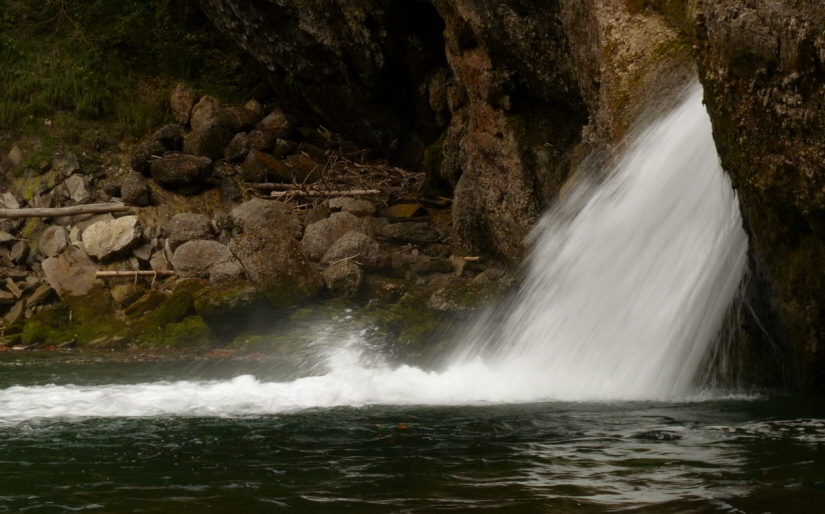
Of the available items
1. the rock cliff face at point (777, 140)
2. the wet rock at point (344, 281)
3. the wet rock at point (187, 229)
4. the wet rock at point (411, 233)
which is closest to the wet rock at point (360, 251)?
the wet rock at point (344, 281)

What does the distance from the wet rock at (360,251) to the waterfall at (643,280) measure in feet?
17.0

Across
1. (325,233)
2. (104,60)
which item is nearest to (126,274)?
(325,233)

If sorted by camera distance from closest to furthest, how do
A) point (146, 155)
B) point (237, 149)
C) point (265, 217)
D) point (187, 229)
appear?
point (187, 229)
point (265, 217)
point (146, 155)
point (237, 149)

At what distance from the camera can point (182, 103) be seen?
20625mm

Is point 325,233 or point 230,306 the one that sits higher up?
point 325,233

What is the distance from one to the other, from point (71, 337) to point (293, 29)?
305 inches

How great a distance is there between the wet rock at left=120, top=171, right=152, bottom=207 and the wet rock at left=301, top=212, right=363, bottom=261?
153 inches

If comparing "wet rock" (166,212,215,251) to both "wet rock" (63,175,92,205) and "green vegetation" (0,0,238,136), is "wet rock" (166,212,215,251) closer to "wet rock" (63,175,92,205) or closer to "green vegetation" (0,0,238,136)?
"wet rock" (63,175,92,205)

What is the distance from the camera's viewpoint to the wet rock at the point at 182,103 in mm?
20569

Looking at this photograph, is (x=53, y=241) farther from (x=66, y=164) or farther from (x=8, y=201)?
(x=66, y=164)

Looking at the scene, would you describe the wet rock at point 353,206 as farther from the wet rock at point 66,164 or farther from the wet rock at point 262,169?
the wet rock at point 66,164

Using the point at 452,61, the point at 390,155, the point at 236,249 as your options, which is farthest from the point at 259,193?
the point at 452,61

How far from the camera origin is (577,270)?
9453 millimetres

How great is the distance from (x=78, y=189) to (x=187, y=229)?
12.2 ft
